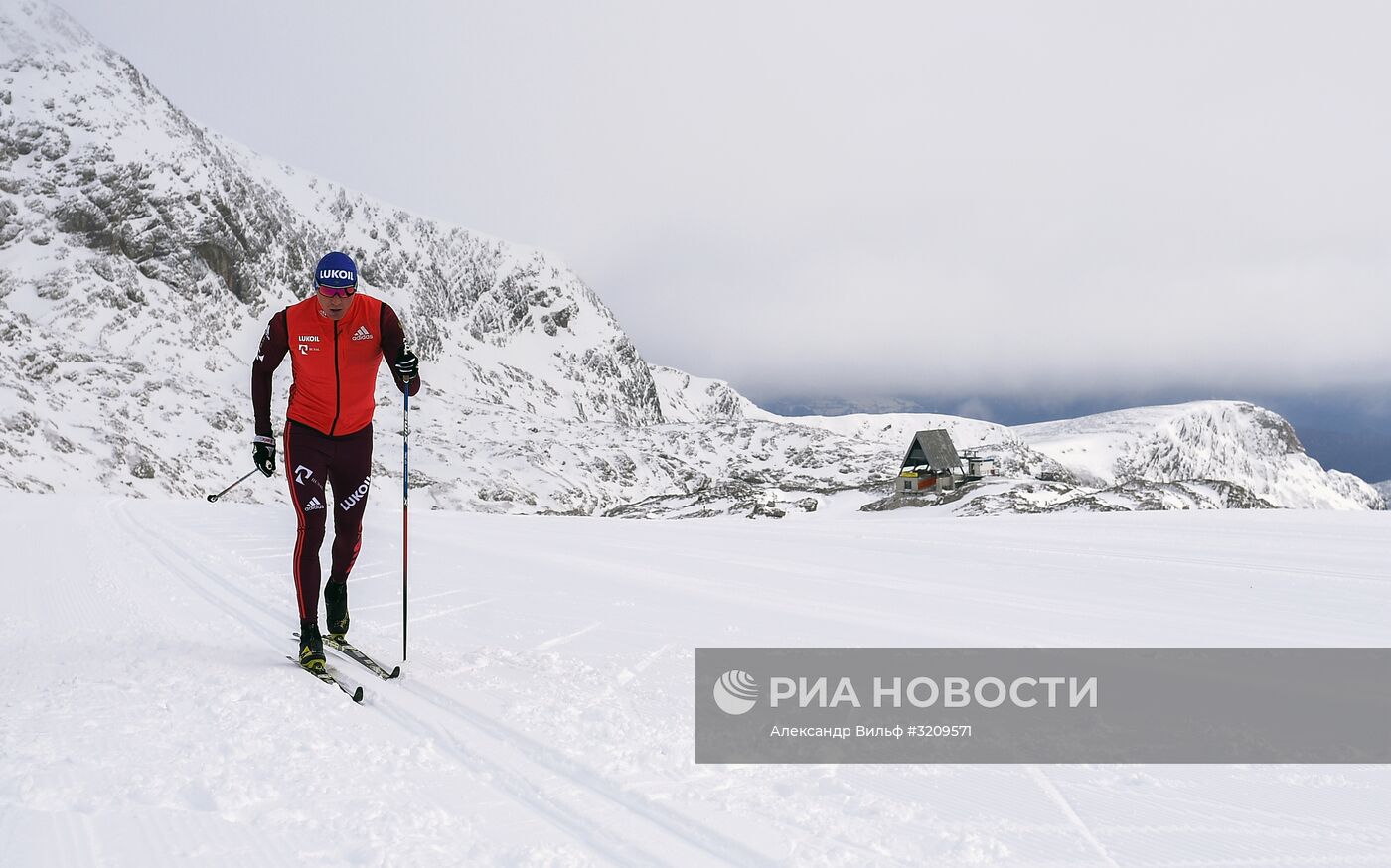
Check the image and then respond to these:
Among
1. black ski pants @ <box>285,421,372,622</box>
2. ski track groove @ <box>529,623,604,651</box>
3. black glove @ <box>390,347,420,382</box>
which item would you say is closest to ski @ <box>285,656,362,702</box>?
black ski pants @ <box>285,421,372,622</box>

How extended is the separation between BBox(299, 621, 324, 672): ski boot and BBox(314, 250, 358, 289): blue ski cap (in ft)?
7.19

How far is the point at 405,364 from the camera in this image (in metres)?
5.36

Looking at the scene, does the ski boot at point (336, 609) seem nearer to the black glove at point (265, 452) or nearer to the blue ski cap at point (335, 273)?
the black glove at point (265, 452)

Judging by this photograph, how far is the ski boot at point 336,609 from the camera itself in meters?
5.38

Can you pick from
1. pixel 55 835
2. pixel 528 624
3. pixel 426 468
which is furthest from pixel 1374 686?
pixel 426 468

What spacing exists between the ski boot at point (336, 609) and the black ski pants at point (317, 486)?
12 centimetres

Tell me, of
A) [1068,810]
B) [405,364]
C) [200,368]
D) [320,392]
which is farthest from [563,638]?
[200,368]

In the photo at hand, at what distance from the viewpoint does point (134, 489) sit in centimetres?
5272

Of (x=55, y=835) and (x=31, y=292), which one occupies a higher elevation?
(x=31, y=292)

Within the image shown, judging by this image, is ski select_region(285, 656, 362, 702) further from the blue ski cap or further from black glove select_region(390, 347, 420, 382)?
the blue ski cap

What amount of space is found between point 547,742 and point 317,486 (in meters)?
2.78

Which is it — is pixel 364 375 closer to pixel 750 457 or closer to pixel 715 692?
pixel 715 692

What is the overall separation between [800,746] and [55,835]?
275cm

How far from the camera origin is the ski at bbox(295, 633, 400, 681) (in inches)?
178
